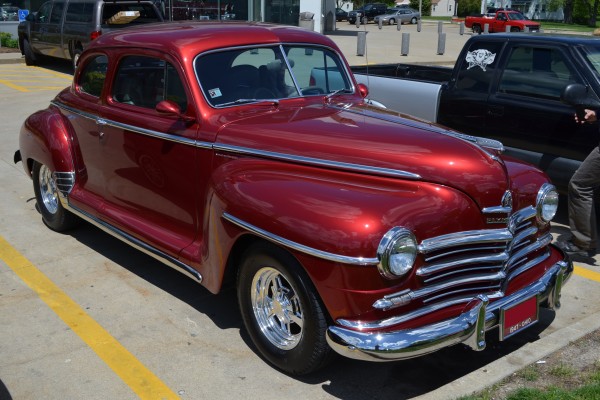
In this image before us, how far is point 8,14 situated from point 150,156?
21821 millimetres

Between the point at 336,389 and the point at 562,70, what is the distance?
14.0 ft

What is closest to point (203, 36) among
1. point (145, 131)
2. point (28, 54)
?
point (145, 131)

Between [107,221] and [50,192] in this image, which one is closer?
[107,221]

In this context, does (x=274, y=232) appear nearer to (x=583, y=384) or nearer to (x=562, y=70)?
(x=583, y=384)

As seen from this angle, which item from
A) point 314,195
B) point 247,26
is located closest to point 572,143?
point 247,26

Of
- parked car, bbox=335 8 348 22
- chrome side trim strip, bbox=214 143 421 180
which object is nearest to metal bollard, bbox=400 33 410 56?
chrome side trim strip, bbox=214 143 421 180

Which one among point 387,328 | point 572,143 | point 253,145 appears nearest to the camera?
point 387,328

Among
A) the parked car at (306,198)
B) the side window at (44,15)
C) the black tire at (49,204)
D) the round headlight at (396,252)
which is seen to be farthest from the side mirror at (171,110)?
the side window at (44,15)

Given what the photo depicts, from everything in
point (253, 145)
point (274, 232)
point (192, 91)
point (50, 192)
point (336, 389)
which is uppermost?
point (192, 91)

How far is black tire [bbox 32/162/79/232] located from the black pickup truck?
3.91 m

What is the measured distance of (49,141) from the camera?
6.05 metres

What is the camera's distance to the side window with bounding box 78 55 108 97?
5.74 meters

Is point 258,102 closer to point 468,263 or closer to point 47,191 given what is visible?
point 468,263

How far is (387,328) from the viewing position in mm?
3490
